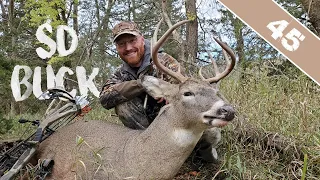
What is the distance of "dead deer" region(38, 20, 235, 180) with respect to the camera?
3.34 m

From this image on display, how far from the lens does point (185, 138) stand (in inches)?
134

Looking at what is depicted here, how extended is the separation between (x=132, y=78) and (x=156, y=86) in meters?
0.88

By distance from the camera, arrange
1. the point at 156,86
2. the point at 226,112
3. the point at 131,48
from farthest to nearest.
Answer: the point at 131,48 → the point at 156,86 → the point at 226,112

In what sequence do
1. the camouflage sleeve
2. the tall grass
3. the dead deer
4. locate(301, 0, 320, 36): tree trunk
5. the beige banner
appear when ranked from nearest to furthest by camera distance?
the dead deer < the tall grass < the camouflage sleeve < the beige banner < locate(301, 0, 320, 36): tree trunk

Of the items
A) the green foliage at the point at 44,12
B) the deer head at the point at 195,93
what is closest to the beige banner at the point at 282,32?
the deer head at the point at 195,93

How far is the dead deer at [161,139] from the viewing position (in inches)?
132

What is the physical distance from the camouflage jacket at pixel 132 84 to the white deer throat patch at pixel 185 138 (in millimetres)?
800

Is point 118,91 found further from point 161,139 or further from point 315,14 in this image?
point 315,14

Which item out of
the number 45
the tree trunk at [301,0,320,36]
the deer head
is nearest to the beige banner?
the number 45

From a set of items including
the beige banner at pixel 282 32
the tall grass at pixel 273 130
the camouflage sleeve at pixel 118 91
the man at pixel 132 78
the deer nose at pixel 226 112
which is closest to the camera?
the deer nose at pixel 226 112

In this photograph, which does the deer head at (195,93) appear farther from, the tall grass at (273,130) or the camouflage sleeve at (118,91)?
the tall grass at (273,130)

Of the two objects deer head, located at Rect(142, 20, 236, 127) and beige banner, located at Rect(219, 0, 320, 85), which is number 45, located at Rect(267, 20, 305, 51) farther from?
deer head, located at Rect(142, 20, 236, 127)

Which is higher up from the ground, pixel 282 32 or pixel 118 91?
pixel 282 32

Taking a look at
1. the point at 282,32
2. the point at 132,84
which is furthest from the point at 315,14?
the point at 132,84
